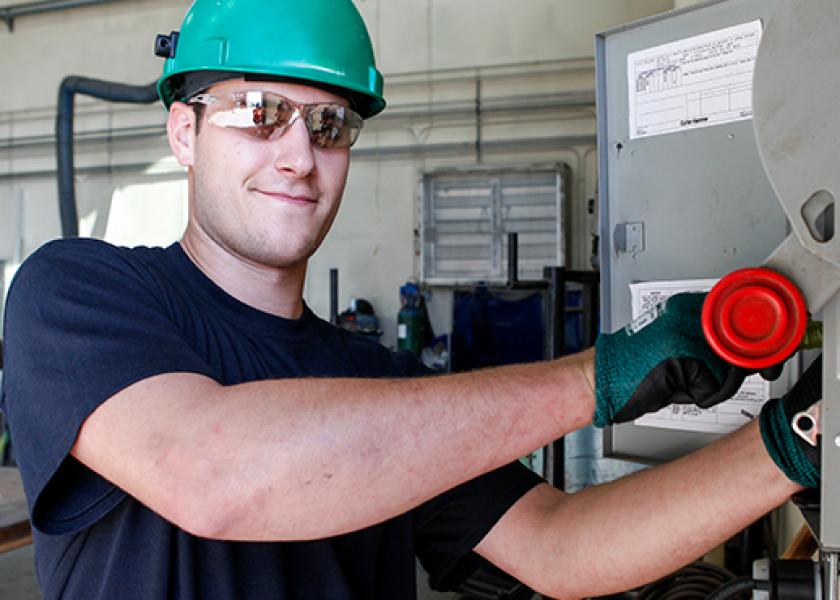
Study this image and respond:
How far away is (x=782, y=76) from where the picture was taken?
516mm

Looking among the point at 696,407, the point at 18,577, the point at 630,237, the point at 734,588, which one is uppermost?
the point at 630,237

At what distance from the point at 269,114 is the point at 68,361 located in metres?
0.36

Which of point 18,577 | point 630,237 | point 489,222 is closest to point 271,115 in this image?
point 630,237

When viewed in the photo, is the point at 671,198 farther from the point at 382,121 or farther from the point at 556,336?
the point at 382,121

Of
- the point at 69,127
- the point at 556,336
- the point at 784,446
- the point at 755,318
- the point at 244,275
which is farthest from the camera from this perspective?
the point at 69,127

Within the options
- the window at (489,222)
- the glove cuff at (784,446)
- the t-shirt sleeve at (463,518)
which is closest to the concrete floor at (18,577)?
the t-shirt sleeve at (463,518)

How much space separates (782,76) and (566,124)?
4.99 m

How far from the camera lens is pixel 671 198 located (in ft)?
3.02

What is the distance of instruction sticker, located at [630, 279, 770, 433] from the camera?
88 cm

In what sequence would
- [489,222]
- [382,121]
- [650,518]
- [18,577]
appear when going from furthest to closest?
[382,121], [489,222], [18,577], [650,518]

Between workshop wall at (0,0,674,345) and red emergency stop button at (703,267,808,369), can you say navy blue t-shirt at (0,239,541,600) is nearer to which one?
red emergency stop button at (703,267,808,369)

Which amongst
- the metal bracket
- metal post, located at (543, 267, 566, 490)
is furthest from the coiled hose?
the metal bracket

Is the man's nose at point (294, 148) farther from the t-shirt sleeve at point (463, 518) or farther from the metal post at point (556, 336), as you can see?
the metal post at point (556, 336)

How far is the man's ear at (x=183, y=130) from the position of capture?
0.92m
